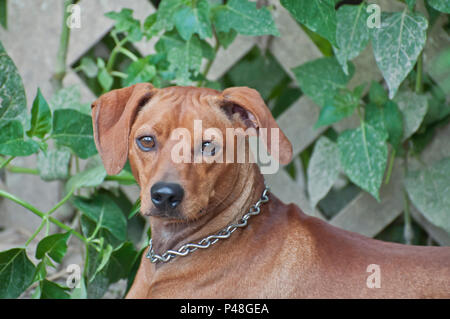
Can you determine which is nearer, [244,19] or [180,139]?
[180,139]

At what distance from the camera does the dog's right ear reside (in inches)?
58.7

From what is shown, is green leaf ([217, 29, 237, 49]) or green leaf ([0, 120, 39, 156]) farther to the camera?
green leaf ([217, 29, 237, 49])

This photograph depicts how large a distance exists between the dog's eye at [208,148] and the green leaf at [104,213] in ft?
2.32

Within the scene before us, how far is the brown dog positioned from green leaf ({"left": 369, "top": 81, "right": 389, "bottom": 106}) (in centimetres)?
71

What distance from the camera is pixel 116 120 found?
1.53m

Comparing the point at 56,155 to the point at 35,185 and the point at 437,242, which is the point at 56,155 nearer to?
the point at 35,185

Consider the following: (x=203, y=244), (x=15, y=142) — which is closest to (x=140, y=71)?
(x=15, y=142)

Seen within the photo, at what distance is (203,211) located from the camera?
143cm

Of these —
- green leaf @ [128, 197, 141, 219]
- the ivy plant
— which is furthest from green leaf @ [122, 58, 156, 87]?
green leaf @ [128, 197, 141, 219]

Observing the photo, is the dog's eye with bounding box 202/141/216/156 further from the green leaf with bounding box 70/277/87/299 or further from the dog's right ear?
the green leaf with bounding box 70/277/87/299

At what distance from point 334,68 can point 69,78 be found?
1184 millimetres

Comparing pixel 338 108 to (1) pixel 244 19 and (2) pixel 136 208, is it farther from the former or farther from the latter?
(2) pixel 136 208

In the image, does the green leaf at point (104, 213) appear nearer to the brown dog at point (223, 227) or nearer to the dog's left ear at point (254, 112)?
the brown dog at point (223, 227)

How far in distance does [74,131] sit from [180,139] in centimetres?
64
